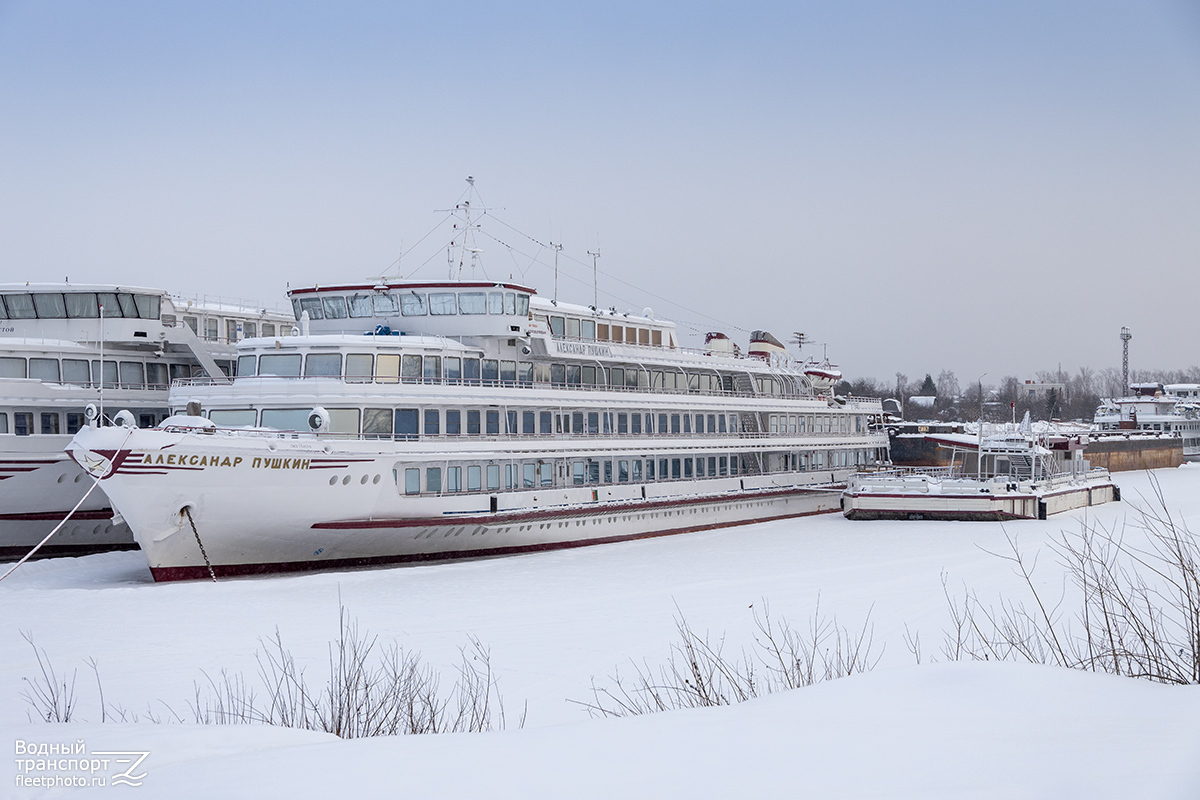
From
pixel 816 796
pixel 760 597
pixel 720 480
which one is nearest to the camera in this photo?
pixel 816 796

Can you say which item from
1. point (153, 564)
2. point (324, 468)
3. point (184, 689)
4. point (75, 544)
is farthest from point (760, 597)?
point (75, 544)

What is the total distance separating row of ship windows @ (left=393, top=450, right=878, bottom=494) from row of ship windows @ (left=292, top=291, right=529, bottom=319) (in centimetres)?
429

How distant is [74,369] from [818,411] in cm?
2792

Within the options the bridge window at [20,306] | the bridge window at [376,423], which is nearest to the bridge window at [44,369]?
the bridge window at [20,306]

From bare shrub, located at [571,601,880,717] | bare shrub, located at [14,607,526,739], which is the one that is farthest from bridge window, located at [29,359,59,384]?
bare shrub, located at [571,601,880,717]

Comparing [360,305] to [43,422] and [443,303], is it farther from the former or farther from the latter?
[43,422]

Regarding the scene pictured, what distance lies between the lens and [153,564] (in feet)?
66.1

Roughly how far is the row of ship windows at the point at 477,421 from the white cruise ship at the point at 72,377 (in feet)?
16.9

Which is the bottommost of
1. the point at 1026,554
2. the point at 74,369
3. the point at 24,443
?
the point at 1026,554

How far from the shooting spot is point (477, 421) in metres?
25.3

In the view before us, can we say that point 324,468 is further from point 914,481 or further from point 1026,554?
point 914,481

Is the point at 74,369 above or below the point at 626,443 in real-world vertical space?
above

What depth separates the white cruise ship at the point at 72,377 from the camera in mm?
24547

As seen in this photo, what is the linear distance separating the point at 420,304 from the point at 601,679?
15524mm
